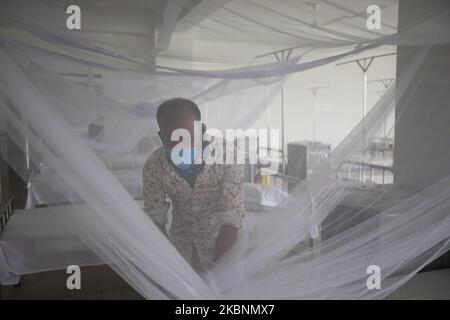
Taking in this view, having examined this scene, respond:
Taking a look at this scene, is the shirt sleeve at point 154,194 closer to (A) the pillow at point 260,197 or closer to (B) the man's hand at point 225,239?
(B) the man's hand at point 225,239

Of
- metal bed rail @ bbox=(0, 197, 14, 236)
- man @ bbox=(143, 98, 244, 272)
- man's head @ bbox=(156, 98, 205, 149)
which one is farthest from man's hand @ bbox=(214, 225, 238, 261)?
metal bed rail @ bbox=(0, 197, 14, 236)

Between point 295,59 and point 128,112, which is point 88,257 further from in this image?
point 295,59

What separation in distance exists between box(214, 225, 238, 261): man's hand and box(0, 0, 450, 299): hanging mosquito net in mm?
A: 32

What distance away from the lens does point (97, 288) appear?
2.00 metres

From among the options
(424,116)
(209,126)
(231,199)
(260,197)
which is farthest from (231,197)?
(424,116)

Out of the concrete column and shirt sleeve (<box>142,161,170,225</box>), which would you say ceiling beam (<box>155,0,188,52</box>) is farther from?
the concrete column

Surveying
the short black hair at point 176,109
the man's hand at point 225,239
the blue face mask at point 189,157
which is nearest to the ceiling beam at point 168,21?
the short black hair at point 176,109

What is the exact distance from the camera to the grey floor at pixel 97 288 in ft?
6.28

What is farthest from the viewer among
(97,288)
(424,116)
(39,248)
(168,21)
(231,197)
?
(424,116)

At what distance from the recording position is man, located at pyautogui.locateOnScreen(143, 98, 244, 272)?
1.53 meters

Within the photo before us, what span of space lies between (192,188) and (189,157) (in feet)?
0.44

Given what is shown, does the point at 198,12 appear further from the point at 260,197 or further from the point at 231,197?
the point at 260,197

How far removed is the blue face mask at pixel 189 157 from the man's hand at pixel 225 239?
11.5 inches
